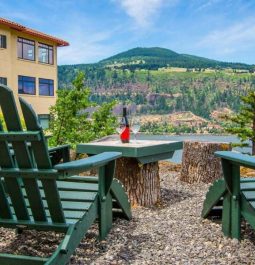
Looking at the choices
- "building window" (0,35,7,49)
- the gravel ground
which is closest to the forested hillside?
"building window" (0,35,7,49)

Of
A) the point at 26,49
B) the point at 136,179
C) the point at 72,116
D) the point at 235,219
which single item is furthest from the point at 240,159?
the point at 26,49

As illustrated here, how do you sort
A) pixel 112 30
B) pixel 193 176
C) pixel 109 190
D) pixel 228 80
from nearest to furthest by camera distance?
pixel 109 190 < pixel 193 176 < pixel 228 80 < pixel 112 30

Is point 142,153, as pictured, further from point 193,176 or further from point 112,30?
point 112,30

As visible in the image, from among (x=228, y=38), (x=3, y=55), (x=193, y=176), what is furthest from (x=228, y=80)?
(x=193, y=176)

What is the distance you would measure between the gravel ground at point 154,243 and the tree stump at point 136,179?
392 mm

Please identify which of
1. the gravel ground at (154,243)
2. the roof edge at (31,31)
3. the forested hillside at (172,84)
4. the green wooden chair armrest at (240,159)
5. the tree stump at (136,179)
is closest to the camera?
the green wooden chair armrest at (240,159)

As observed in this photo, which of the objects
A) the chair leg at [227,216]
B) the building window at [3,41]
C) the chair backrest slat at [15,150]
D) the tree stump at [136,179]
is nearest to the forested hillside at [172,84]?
the building window at [3,41]

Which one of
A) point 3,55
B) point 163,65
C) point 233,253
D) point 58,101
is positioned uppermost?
point 163,65

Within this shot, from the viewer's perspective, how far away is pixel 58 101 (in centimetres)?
1465

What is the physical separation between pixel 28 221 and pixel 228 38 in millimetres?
134861

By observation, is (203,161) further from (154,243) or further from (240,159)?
(240,159)

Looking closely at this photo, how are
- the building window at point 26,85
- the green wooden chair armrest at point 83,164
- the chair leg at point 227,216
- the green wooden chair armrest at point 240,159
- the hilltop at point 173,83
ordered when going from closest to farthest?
the green wooden chair armrest at point 83,164, the green wooden chair armrest at point 240,159, the chair leg at point 227,216, the building window at point 26,85, the hilltop at point 173,83

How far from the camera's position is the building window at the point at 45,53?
92.4ft

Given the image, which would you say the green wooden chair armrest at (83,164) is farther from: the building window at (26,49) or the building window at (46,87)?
the building window at (46,87)
